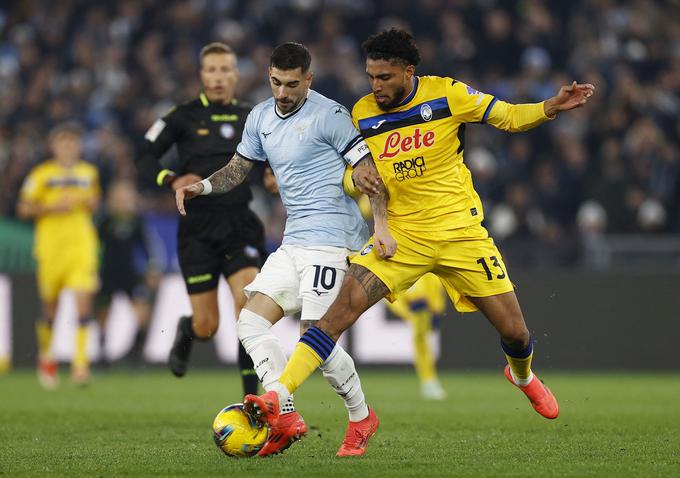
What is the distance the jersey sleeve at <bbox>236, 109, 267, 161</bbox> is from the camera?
23.8 feet

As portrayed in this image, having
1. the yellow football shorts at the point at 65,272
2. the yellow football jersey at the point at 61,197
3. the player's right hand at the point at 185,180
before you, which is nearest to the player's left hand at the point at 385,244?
the player's right hand at the point at 185,180

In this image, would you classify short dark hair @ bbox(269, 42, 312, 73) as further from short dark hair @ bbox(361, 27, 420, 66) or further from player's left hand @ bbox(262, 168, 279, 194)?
player's left hand @ bbox(262, 168, 279, 194)

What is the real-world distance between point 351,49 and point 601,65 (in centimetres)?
395

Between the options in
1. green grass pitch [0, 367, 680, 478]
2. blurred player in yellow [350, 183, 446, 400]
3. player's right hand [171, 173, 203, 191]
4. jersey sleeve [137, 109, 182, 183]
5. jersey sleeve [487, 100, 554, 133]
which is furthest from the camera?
blurred player in yellow [350, 183, 446, 400]

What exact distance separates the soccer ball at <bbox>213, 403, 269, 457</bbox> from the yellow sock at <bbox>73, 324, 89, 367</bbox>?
7.27 m

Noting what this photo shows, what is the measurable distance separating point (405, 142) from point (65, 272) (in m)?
7.75

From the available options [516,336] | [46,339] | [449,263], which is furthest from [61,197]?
[516,336]

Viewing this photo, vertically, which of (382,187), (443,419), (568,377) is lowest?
(568,377)

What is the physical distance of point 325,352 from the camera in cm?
666

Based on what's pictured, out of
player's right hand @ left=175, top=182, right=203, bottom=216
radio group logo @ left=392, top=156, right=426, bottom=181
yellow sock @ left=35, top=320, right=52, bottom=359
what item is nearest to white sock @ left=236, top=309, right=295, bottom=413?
player's right hand @ left=175, top=182, right=203, bottom=216

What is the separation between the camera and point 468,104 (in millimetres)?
6988

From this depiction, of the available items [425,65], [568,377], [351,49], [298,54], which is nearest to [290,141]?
[298,54]

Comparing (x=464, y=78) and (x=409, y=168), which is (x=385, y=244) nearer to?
(x=409, y=168)

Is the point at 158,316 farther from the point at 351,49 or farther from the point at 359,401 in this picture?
the point at 359,401
